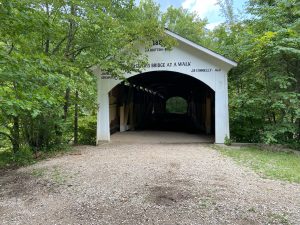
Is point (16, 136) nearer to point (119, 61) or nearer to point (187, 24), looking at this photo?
point (119, 61)

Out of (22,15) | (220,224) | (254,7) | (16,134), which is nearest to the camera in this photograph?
(220,224)

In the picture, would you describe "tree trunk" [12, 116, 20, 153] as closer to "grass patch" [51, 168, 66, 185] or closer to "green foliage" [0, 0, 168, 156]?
"green foliage" [0, 0, 168, 156]

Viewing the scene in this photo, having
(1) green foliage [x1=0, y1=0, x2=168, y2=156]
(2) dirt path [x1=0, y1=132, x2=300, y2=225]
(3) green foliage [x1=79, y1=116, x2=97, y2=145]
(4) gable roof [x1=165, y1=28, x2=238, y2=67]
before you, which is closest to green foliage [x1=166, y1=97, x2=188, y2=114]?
(3) green foliage [x1=79, y1=116, x2=97, y2=145]

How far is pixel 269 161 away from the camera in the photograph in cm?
708

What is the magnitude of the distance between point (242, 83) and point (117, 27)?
195 inches

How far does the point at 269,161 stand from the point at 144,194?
13.3 feet

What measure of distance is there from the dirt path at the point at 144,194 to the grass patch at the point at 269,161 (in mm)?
414

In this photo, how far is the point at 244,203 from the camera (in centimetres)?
404

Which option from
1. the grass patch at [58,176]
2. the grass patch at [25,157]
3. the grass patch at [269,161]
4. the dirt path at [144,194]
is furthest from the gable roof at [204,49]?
the grass patch at [58,176]

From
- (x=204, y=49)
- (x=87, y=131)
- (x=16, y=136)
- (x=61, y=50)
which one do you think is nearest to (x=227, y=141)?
(x=204, y=49)

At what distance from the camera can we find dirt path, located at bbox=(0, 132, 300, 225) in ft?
12.0

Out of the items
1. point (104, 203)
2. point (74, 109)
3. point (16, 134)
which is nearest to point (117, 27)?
point (74, 109)

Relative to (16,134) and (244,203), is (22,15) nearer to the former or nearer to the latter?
(16,134)

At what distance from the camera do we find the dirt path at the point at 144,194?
3.65 meters
